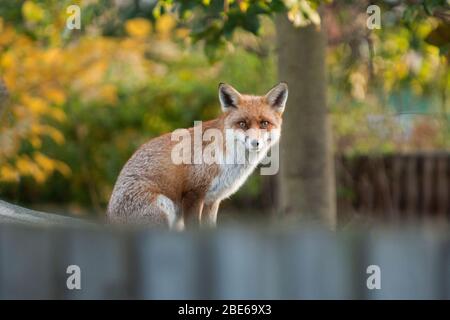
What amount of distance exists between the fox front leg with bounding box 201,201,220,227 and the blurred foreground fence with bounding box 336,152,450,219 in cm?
639


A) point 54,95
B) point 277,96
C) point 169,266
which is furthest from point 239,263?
point 54,95

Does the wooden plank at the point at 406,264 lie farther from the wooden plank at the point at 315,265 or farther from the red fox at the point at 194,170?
the red fox at the point at 194,170

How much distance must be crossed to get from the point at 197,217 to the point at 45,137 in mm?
6564

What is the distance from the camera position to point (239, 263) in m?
5.37

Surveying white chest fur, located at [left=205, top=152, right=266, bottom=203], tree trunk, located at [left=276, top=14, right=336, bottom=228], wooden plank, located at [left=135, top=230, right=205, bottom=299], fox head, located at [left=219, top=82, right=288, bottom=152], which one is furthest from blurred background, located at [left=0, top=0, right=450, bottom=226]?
fox head, located at [left=219, top=82, right=288, bottom=152]

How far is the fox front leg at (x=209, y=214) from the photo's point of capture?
4.86m

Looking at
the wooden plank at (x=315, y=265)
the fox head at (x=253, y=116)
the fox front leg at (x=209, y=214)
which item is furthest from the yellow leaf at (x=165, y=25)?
the fox head at (x=253, y=116)

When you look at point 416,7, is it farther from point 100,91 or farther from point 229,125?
point 100,91

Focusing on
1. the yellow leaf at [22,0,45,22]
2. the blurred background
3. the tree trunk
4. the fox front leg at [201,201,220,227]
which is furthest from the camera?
the yellow leaf at [22,0,45,22]

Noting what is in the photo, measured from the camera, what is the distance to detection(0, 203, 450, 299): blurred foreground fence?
17.4 feet

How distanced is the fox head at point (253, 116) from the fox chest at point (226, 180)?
287 millimetres

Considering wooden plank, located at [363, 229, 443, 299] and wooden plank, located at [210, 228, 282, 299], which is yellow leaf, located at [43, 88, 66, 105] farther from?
wooden plank, located at [363, 229, 443, 299]

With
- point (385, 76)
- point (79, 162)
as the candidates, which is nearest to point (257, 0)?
point (385, 76)

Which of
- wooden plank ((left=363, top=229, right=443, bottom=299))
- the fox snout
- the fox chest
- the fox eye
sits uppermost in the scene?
the fox eye
